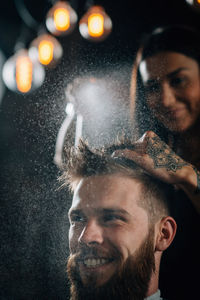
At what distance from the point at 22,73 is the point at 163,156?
23.7 inches

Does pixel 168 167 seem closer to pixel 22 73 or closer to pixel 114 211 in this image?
pixel 114 211

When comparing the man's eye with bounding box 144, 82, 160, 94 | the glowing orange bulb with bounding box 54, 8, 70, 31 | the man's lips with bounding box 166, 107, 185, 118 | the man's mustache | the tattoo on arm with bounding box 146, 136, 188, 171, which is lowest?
the man's mustache

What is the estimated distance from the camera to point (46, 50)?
44.0 inches

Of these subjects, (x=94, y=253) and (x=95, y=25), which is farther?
(x=95, y=25)

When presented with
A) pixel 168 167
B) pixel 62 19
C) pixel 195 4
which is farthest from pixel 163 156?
pixel 62 19

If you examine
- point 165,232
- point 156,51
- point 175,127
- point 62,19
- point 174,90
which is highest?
point 62,19

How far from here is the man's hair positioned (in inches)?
30.7

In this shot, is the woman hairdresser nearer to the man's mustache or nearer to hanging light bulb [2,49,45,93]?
the man's mustache

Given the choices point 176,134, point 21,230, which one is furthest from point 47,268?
point 176,134

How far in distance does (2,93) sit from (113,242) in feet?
2.13

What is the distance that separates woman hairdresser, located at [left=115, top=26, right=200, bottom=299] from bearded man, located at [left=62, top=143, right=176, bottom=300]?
3 centimetres

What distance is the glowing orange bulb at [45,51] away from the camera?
3.55 feet

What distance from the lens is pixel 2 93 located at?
108cm

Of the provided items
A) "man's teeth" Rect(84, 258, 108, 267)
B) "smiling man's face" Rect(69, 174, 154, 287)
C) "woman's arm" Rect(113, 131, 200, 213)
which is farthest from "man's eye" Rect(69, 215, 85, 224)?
"woman's arm" Rect(113, 131, 200, 213)
